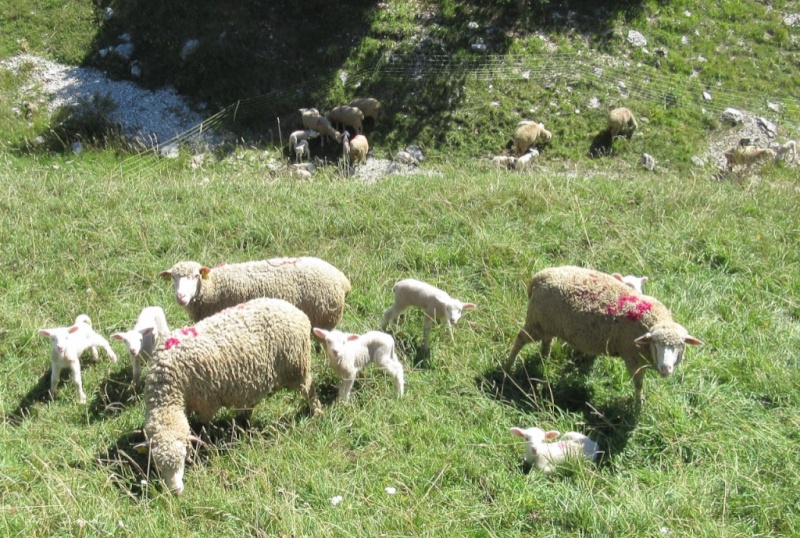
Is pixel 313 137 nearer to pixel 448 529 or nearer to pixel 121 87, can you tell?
pixel 121 87

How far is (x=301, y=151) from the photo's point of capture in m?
14.5

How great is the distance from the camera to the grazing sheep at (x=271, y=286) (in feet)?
21.7

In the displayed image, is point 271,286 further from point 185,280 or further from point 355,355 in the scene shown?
point 355,355

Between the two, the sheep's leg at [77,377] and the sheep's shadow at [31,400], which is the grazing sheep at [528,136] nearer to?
the sheep's shadow at [31,400]

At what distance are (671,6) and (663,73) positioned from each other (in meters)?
2.75

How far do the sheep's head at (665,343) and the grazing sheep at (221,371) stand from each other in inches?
111

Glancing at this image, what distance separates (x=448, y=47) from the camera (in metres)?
17.3

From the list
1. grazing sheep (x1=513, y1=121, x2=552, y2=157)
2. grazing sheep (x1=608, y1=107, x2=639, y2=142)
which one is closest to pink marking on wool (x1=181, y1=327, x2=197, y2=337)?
grazing sheep (x1=513, y1=121, x2=552, y2=157)

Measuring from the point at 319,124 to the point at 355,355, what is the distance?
10010 millimetres

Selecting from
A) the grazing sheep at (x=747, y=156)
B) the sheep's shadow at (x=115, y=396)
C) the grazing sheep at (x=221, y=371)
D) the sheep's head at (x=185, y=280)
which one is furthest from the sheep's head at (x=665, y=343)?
the grazing sheep at (x=747, y=156)

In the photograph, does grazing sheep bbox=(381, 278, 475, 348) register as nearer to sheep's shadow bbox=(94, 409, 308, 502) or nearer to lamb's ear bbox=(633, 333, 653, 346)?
sheep's shadow bbox=(94, 409, 308, 502)

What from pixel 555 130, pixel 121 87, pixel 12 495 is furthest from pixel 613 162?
pixel 12 495

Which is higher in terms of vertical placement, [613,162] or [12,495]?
[12,495]

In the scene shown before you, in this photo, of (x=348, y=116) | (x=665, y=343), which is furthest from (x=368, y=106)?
(x=665, y=343)
